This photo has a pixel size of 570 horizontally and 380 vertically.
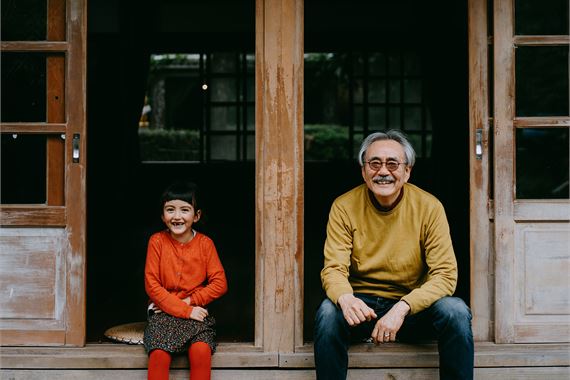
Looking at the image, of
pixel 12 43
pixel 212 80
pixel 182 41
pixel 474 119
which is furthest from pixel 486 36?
pixel 212 80

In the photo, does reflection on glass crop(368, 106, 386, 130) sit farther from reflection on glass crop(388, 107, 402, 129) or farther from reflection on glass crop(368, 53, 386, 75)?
reflection on glass crop(368, 53, 386, 75)

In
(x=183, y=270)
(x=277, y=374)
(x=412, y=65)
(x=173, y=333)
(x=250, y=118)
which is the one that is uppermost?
(x=412, y=65)

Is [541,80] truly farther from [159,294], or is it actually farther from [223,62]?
[223,62]

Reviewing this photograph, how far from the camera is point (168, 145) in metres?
11.3

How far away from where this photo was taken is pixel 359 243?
2.85 metres

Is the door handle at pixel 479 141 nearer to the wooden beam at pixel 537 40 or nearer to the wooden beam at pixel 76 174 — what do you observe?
the wooden beam at pixel 537 40

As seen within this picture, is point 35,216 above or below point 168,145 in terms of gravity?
below

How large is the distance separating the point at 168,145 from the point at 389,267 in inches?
348

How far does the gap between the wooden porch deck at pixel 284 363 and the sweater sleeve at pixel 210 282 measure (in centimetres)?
27

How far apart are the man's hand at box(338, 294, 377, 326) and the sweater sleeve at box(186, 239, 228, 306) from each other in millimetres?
607

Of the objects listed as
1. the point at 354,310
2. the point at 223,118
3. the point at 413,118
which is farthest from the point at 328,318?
the point at 413,118

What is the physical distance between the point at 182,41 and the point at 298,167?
5397 millimetres

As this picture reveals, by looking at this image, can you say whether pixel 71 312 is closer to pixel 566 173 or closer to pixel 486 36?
pixel 486 36

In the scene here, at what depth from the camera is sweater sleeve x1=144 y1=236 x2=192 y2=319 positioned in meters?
2.88
